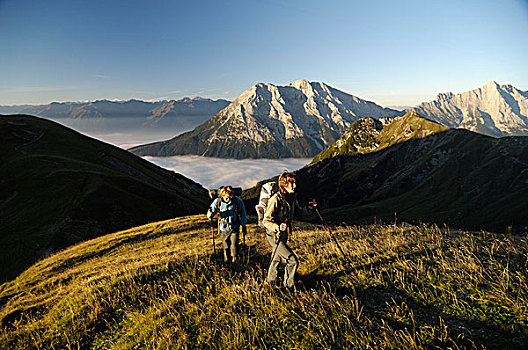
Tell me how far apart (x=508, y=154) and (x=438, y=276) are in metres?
171

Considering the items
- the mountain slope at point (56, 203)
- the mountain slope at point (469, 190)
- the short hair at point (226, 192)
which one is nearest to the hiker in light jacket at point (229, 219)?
the short hair at point (226, 192)

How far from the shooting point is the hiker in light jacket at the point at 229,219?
1213 cm

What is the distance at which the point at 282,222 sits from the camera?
7.93 m

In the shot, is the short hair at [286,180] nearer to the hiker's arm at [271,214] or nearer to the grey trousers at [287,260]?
the hiker's arm at [271,214]

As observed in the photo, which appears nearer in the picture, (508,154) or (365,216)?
(508,154)

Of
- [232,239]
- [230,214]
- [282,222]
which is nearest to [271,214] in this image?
[282,222]

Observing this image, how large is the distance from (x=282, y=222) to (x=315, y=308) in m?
2.65

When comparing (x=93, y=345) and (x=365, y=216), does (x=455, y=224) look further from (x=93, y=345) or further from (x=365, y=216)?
(x=93, y=345)

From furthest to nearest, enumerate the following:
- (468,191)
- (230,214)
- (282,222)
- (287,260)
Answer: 1. (468,191)
2. (230,214)
3. (282,222)
4. (287,260)

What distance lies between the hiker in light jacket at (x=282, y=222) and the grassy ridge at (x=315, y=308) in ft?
2.12

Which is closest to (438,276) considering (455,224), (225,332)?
(225,332)

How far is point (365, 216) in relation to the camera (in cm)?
13838

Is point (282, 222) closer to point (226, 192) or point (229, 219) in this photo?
point (229, 219)

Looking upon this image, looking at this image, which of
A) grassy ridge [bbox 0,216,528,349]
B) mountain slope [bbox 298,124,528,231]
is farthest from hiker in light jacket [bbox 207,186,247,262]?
mountain slope [bbox 298,124,528,231]
